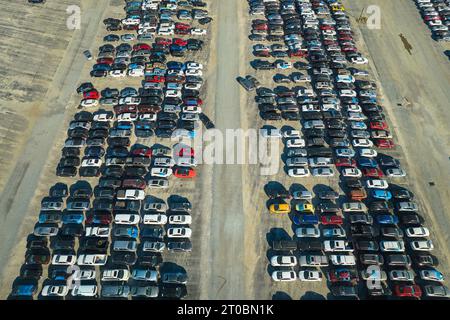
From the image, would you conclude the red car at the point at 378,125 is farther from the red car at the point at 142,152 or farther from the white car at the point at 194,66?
the red car at the point at 142,152

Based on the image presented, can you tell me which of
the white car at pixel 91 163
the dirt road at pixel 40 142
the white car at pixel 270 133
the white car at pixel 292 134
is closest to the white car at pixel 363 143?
the white car at pixel 292 134

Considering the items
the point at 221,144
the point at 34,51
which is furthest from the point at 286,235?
the point at 34,51

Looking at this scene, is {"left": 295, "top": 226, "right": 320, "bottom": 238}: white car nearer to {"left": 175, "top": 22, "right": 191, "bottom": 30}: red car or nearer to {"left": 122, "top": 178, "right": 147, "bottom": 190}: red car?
{"left": 122, "top": 178, "right": 147, "bottom": 190}: red car

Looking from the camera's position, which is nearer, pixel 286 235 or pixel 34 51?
pixel 286 235

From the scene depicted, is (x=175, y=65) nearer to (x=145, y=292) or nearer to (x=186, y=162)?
(x=186, y=162)

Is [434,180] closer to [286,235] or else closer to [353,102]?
[353,102]

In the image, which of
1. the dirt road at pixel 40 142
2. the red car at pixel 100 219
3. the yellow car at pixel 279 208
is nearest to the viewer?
the red car at pixel 100 219
